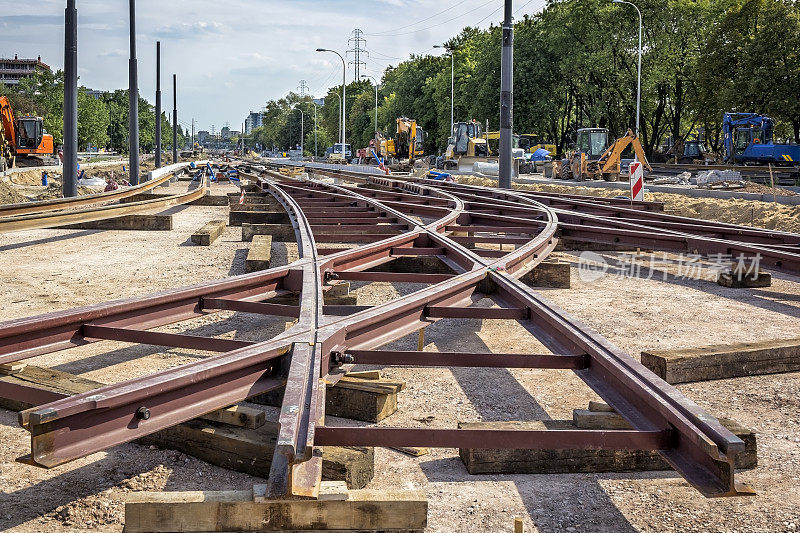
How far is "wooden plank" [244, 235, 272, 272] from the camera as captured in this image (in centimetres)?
866

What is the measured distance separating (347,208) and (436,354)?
9.60 m

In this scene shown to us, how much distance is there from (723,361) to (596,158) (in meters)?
35.5

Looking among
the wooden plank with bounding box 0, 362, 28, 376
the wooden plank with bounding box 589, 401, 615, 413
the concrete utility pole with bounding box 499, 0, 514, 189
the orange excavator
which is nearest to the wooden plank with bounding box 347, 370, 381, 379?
the wooden plank with bounding box 589, 401, 615, 413

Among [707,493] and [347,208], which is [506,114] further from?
[707,493]

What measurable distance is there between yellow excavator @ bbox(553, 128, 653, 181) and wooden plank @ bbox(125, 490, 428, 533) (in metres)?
28.0

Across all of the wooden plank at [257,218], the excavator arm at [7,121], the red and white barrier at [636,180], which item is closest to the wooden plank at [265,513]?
the wooden plank at [257,218]

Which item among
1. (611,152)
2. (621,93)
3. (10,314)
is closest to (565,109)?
(621,93)

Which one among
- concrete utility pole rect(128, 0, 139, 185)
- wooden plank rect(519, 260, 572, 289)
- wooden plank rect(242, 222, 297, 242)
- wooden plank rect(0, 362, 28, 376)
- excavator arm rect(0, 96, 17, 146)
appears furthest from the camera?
excavator arm rect(0, 96, 17, 146)

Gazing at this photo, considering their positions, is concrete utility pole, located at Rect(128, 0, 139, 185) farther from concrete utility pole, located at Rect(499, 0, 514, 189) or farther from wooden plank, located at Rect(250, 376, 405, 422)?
wooden plank, located at Rect(250, 376, 405, 422)

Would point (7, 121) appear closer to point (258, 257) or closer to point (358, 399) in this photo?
point (258, 257)

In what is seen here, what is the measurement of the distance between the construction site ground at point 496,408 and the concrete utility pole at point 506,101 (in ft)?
34.9

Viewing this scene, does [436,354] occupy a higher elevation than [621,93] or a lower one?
lower

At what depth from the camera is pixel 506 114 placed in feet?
65.0

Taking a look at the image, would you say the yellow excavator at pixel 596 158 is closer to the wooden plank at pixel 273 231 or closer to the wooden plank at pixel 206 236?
the wooden plank at pixel 273 231
